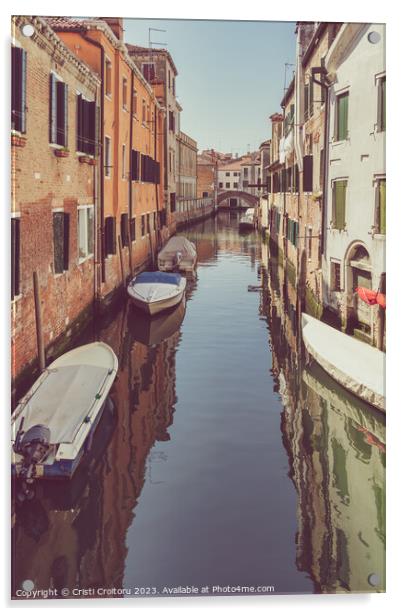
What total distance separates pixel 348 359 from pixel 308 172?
10.4 feet

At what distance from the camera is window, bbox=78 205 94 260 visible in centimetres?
1033

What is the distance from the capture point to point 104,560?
653 centimetres

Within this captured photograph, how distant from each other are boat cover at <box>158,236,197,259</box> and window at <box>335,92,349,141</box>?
12721 millimetres

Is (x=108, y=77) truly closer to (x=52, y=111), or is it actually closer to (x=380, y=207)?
(x=52, y=111)

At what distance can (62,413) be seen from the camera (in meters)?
8.37

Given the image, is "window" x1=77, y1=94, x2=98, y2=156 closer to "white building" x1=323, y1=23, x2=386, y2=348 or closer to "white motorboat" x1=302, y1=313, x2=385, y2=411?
"white building" x1=323, y1=23, x2=386, y2=348

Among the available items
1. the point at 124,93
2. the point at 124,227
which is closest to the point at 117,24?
the point at 124,93

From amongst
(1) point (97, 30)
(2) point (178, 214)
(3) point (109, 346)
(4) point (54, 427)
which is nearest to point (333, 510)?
(4) point (54, 427)

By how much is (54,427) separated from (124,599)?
2.58 m

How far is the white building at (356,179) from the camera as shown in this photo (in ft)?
23.5

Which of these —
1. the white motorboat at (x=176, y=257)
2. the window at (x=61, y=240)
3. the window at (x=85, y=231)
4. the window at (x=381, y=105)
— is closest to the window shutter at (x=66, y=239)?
the window at (x=61, y=240)

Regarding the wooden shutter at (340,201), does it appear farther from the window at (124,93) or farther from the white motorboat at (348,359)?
the window at (124,93)

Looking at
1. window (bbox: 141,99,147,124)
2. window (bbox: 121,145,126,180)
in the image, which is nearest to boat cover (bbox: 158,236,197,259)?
window (bbox: 141,99,147,124)

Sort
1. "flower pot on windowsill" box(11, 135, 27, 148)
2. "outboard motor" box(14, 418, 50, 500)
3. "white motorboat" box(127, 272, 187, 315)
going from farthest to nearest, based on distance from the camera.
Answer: "white motorboat" box(127, 272, 187, 315), "flower pot on windowsill" box(11, 135, 27, 148), "outboard motor" box(14, 418, 50, 500)
